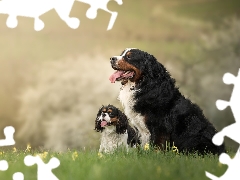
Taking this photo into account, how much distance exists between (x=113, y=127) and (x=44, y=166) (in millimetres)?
3032

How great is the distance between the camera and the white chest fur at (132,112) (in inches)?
264

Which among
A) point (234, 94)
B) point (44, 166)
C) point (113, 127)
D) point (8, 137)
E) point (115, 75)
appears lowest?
point (44, 166)

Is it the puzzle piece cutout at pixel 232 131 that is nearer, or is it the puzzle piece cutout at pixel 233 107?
the puzzle piece cutout at pixel 232 131

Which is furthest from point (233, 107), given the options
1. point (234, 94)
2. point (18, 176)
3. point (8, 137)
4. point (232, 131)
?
point (8, 137)

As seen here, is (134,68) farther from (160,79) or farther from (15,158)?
(15,158)

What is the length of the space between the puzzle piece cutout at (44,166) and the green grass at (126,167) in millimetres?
69

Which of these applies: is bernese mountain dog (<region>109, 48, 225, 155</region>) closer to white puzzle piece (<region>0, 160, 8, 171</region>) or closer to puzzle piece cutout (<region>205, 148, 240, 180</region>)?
puzzle piece cutout (<region>205, 148, 240, 180</region>)

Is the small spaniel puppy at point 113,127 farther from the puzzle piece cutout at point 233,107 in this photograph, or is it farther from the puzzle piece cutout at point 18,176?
the puzzle piece cutout at point 18,176

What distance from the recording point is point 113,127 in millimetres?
8062

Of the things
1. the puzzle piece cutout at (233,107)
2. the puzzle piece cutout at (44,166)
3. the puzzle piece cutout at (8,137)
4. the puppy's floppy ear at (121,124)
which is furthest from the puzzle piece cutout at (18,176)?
the puppy's floppy ear at (121,124)

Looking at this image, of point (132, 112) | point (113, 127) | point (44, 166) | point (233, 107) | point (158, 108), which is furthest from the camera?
point (113, 127)

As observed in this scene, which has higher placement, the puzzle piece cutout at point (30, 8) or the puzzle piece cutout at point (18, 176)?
the puzzle piece cutout at point (30, 8)

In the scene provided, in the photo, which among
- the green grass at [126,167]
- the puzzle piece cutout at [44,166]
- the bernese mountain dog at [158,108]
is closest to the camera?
the green grass at [126,167]

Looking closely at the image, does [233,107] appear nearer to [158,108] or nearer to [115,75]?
[158,108]
